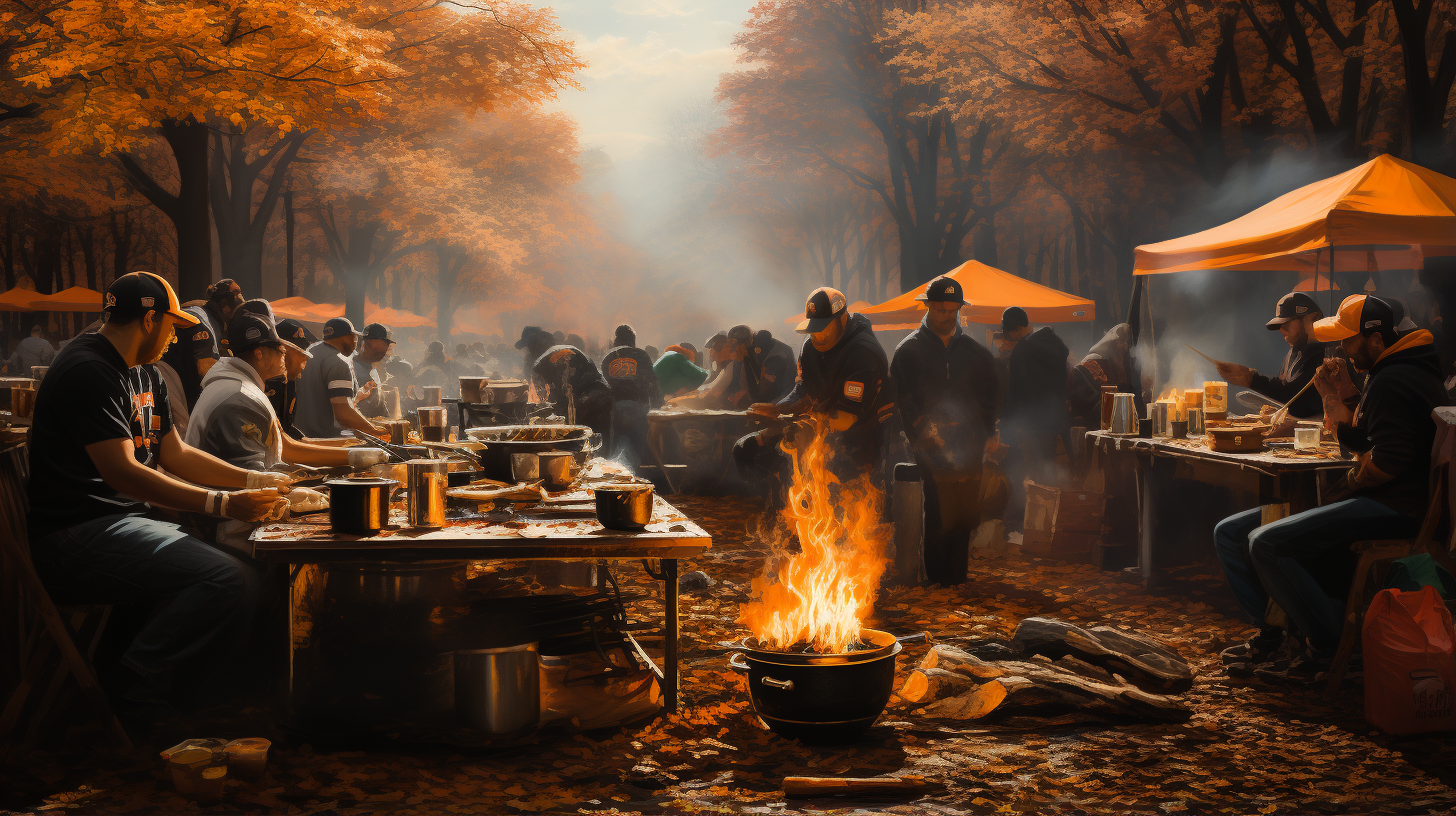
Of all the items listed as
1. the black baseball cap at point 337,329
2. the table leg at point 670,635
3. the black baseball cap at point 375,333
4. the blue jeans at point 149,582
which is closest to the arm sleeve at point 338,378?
the black baseball cap at point 337,329

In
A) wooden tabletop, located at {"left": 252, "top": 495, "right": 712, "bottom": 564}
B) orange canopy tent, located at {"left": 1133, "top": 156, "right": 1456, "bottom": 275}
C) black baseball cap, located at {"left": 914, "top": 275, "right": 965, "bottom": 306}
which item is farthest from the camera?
orange canopy tent, located at {"left": 1133, "top": 156, "right": 1456, "bottom": 275}

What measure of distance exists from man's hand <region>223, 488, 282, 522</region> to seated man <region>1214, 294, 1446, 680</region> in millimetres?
4535

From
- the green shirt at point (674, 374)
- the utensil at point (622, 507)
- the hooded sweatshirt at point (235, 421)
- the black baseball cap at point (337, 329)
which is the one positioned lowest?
the utensil at point (622, 507)

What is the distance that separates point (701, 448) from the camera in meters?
11.9

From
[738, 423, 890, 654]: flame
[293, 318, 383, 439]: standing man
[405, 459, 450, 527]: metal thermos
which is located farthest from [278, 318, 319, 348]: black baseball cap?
[738, 423, 890, 654]: flame

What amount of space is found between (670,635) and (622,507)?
2.09 ft

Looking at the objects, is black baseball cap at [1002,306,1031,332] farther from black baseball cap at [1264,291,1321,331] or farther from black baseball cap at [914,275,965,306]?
black baseball cap at [1264,291,1321,331]

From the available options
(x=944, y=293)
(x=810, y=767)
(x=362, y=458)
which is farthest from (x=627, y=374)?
(x=810, y=767)

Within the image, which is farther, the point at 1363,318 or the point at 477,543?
the point at 1363,318

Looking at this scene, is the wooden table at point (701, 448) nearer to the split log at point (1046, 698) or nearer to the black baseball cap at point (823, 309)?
the black baseball cap at point (823, 309)

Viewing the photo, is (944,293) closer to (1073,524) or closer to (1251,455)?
(1251,455)

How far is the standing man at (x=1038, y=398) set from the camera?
30.3 feet

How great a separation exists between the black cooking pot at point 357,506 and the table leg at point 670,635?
1.10 metres

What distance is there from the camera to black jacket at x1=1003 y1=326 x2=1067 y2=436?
9227 mm
